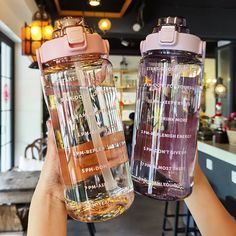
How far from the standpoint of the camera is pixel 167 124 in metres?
0.55

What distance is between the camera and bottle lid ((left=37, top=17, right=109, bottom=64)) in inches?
19.9

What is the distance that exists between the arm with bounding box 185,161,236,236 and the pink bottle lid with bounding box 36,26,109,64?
1.21 ft

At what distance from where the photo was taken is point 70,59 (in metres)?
0.53

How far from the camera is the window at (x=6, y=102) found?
15.9 feet

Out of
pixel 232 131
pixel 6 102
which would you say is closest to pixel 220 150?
pixel 232 131

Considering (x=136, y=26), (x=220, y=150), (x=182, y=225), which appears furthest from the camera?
(x=136, y=26)

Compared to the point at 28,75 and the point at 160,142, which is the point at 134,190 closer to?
the point at 160,142

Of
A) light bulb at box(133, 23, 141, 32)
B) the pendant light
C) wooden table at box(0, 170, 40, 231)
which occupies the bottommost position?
wooden table at box(0, 170, 40, 231)

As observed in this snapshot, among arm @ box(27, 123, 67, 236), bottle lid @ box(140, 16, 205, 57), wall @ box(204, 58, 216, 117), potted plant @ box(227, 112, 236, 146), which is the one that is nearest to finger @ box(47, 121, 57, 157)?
arm @ box(27, 123, 67, 236)

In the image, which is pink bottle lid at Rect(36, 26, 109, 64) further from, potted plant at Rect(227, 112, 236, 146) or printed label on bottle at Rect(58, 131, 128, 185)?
potted plant at Rect(227, 112, 236, 146)

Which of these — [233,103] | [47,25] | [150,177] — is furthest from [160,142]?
[233,103]

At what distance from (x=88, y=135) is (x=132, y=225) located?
11.8ft

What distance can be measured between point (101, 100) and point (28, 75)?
5376 mm

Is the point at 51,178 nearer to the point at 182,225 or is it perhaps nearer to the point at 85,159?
the point at 85,159
